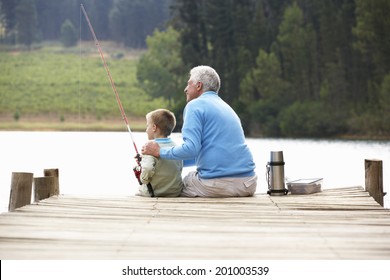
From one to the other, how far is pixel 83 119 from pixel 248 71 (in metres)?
20.2

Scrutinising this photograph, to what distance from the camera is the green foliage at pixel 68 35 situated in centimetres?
8844

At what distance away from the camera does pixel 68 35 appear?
89062mm

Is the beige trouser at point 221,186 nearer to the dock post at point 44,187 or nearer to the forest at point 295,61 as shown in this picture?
the dock post at point 44,187

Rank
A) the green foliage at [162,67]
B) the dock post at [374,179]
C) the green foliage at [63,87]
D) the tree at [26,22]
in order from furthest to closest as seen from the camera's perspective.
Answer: the tree at [26,22], the green foliage at [63,87], the green foliage at [162,67], the dock post at [374,179]

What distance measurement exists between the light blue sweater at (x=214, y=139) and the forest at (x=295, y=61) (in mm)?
39337

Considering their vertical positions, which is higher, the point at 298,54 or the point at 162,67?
the point at 162,67

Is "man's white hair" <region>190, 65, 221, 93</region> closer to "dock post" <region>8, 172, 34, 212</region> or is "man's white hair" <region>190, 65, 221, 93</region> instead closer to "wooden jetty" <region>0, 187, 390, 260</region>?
"wooden jetty" <region>0, 187, 390, 260</region>

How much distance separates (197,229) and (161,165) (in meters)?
1.80

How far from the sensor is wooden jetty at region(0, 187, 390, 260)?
15.5 ft

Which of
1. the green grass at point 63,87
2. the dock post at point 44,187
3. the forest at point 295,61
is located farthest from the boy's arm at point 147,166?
the green grass at point 63,87

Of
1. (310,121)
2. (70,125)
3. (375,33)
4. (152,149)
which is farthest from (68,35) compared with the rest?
(152,149)

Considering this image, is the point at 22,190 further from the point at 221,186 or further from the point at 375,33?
the point at 375,33

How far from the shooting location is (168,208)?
21.6ft

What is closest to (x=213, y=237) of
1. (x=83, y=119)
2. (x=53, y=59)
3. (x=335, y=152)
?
(x=335, y=152)
